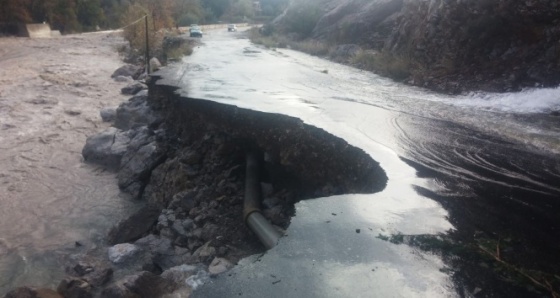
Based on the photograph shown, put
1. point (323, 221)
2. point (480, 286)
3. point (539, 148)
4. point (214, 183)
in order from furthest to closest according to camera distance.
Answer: point (214, 183) < point (539, 148) < point (323, 221) < point (480, 286)

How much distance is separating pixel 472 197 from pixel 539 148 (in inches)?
98.7

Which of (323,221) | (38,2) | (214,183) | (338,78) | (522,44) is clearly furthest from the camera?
(38,2)

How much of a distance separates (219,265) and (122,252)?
91.1 inches

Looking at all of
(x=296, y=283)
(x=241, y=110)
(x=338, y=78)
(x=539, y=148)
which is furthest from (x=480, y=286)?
(x=338, y=78)

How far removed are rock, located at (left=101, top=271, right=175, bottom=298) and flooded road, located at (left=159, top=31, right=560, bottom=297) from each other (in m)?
0.90

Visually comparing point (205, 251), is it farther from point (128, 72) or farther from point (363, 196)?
point (128, 72)

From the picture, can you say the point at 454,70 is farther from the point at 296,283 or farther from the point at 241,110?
the point at 296,283

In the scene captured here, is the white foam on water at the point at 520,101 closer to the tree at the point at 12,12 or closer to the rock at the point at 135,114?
the rock at the point at 135,114

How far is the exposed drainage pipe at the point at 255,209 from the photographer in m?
5.03

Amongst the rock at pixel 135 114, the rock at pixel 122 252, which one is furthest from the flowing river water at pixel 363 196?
the rock at pixel 135 114

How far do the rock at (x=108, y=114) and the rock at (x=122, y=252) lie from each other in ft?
30.5

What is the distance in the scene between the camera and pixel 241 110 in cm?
814

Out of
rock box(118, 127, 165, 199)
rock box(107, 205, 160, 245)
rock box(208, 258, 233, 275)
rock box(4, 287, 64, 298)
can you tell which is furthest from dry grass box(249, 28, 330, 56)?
rock box(4, 287, 64, 298)

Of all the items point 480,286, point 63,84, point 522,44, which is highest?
point 522,44
